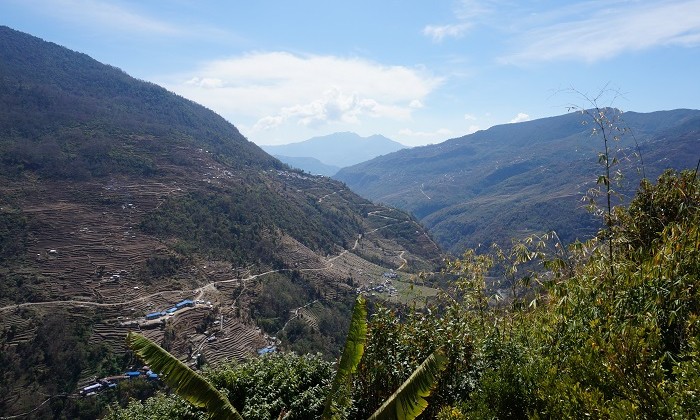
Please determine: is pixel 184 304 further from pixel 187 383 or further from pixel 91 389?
pixel 187 383

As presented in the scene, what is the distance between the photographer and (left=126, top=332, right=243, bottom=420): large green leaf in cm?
562

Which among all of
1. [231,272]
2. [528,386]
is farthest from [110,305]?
[528,386]

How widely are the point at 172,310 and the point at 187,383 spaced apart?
1751 inches

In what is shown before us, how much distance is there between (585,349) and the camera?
3.94m

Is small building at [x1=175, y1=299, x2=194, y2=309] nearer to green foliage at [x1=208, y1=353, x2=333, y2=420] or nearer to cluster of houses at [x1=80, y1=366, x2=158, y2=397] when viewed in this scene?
cluster of houses at [x1=80, y1=366, x2=158, y2=397]

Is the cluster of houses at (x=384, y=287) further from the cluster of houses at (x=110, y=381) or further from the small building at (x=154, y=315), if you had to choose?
the cluster of houses at (x=110, y=381)

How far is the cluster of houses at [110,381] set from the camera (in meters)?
34.2

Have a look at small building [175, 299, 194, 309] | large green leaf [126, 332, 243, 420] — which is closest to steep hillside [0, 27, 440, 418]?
small building [175, 299, 194, 309]

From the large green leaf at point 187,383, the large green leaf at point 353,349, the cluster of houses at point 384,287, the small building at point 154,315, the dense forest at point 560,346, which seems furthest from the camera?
the cluster of houses at point 384,287

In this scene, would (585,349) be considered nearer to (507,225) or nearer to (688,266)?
(688,266)

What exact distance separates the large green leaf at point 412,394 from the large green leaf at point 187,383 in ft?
7.01

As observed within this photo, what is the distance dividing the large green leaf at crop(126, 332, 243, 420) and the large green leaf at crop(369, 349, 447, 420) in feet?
7.01

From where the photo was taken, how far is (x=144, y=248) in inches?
2256

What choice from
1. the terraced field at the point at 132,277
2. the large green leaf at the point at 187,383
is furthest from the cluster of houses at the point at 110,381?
the large green leaf at the point at 187,383
